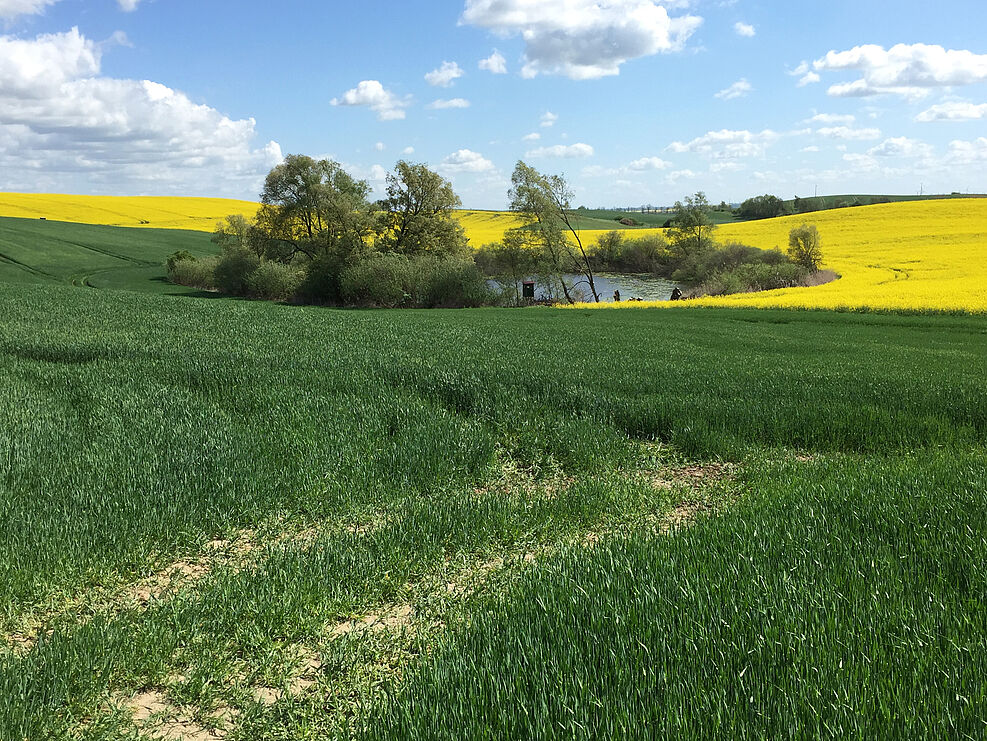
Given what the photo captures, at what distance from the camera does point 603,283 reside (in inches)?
2440

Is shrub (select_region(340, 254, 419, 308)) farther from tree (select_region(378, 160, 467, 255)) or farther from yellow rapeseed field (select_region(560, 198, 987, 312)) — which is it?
yellow rapeseed field (select_region(560, 198, 987, 312))

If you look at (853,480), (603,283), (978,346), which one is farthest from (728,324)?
(603,283)

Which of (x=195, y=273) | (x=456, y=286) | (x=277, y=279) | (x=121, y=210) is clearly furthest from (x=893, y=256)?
(x=121, y=210)

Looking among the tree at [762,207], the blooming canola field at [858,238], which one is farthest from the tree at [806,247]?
the tree at [762,207]

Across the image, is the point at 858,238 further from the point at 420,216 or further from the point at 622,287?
the point at 420,216

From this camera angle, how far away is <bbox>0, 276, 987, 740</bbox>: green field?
301cm

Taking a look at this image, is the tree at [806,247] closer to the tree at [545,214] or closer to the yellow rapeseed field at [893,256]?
the yellow rapeseed field at [893,256]

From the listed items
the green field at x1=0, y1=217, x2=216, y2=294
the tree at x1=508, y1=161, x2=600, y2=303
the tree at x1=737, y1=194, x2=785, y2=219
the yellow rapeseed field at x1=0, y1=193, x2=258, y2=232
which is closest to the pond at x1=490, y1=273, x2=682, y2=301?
the tree at x1=508, y1=161, x2=600, y2=303

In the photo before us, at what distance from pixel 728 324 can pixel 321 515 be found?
74.2 ft

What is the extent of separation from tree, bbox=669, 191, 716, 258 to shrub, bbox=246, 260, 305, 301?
3708cm

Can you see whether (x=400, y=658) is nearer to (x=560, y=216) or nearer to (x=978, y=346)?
(x=978, y=346)

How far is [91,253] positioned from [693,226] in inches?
2426

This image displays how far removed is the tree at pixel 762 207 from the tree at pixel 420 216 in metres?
70.4

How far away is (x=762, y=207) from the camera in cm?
10294
